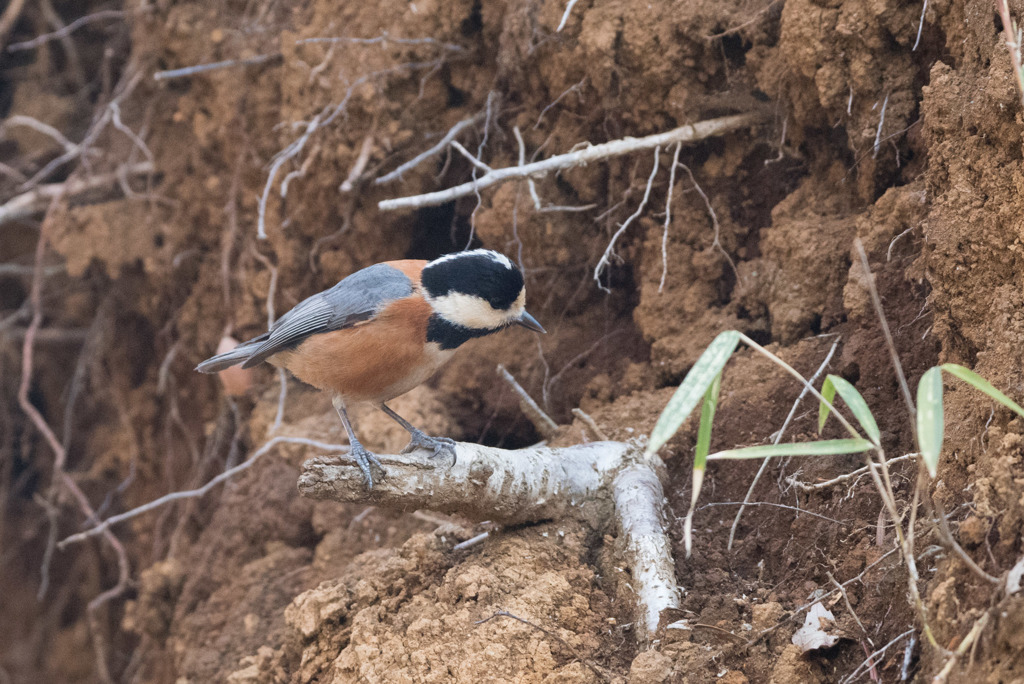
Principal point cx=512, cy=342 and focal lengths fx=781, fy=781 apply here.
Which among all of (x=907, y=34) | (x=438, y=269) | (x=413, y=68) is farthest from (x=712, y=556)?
(x=413, y=68)

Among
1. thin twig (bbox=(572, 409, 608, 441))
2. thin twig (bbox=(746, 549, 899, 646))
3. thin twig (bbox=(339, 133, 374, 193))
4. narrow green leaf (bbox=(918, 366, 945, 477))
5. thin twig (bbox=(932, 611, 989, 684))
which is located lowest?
thin twig (bbox=(572, 409, 608, 441))

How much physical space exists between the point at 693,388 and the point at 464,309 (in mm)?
1353

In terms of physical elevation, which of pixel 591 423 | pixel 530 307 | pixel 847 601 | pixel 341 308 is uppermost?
pixel 341 308

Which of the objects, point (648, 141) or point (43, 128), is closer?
point (648, 141)

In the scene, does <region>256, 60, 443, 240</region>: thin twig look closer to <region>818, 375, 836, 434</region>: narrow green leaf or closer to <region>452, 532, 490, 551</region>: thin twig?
<region>452, 532, 490, 551</region>: thin twig

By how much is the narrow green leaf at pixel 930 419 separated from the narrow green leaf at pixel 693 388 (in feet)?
1.27

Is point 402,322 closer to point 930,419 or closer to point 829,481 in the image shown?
point 829,481

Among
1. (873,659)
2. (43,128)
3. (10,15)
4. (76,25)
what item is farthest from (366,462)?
(10,15)

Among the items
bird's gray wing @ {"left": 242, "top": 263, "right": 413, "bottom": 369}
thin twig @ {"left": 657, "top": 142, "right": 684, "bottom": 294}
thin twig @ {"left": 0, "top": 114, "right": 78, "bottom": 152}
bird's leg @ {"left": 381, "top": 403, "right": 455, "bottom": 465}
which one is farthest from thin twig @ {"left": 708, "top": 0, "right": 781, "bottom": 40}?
thin twig @ {"left": 0, "top": 114, "right": 78, "bottom": 152}

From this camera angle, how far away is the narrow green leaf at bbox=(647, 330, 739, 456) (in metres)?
1.60

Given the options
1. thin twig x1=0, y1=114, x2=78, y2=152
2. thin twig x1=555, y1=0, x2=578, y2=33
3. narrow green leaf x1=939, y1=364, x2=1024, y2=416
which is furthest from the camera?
thin twig x1=0, y1=114, x2=78, y2=152

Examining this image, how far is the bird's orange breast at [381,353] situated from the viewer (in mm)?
2844

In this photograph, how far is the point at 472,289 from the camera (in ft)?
9.39

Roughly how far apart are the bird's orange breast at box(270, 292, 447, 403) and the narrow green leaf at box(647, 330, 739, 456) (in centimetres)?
136
